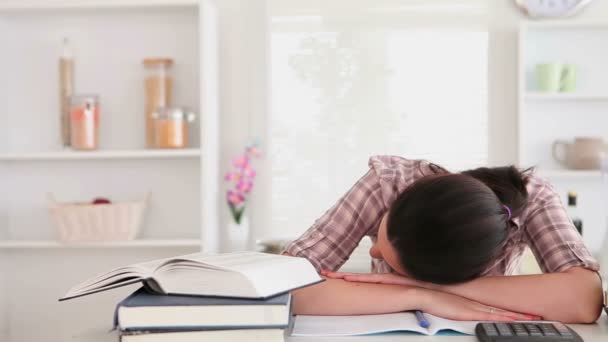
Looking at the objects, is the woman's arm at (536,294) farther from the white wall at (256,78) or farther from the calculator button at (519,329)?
the white wall at (256,78)

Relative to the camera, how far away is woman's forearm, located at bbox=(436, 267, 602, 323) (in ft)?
3.87

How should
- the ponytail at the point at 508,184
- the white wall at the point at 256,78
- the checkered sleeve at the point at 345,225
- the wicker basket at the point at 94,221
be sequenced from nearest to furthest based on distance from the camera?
the ponytail at the point at 508,184
the checkered sleeve at the point at 345,225
the wicker basket at the point at 94,221
the white wall at the point at 256,78

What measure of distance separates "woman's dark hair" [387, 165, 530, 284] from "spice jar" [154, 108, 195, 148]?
1.97 meters

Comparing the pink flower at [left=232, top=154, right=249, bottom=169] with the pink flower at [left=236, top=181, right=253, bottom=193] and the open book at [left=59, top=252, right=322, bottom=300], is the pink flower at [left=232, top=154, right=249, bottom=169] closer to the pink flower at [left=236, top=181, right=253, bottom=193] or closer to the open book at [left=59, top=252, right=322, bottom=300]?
the pink flower at [left=236, top=181, right=253, bottom=193]

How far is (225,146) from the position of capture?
326 centimetres

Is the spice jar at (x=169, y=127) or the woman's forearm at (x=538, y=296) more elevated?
Answer: the spice jar at (x=169, y=127)

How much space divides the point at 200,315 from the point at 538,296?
56 centimetres

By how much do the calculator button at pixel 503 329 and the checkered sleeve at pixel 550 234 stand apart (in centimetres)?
37

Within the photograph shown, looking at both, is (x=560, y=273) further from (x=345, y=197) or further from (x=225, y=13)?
(x=225, y=13)

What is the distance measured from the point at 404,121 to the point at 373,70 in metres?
0.24

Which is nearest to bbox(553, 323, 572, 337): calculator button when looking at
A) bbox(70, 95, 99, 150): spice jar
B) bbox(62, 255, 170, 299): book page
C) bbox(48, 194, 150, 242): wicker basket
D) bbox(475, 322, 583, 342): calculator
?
bbox(475, 322, 583, 342): calculator

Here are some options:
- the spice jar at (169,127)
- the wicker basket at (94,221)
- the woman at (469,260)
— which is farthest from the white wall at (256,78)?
the woman at (469,260)

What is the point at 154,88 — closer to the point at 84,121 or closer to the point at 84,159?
the point at 84,121

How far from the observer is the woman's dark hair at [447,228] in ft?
3.54
